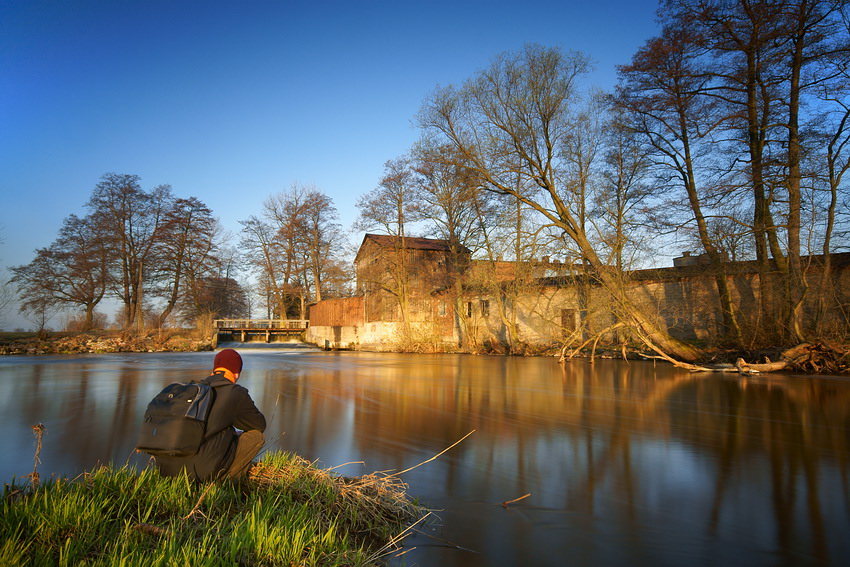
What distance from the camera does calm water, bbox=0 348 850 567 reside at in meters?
3.41

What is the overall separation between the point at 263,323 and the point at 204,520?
40.5 m

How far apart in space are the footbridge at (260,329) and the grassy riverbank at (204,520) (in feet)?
125

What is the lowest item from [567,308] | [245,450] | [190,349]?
[190,349]

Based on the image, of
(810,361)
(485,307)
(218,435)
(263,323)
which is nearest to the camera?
(218,435)

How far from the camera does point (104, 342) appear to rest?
3244 cm

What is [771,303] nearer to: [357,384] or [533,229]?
[533,229]

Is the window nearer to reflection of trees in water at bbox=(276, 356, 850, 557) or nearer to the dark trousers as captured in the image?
reflection of trees in water at bbox=(276, 356, 850, 557)

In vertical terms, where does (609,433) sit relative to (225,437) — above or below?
below

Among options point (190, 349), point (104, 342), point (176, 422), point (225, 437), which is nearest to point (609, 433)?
point (225, 437)

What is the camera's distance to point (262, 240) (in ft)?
142

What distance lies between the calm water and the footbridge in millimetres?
28383

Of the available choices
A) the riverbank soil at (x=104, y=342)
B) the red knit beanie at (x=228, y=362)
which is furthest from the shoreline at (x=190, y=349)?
the red knit beanie at (x=228, y=362)

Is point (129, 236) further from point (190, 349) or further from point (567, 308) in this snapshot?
point (567, 308)

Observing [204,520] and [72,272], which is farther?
[72,272]
